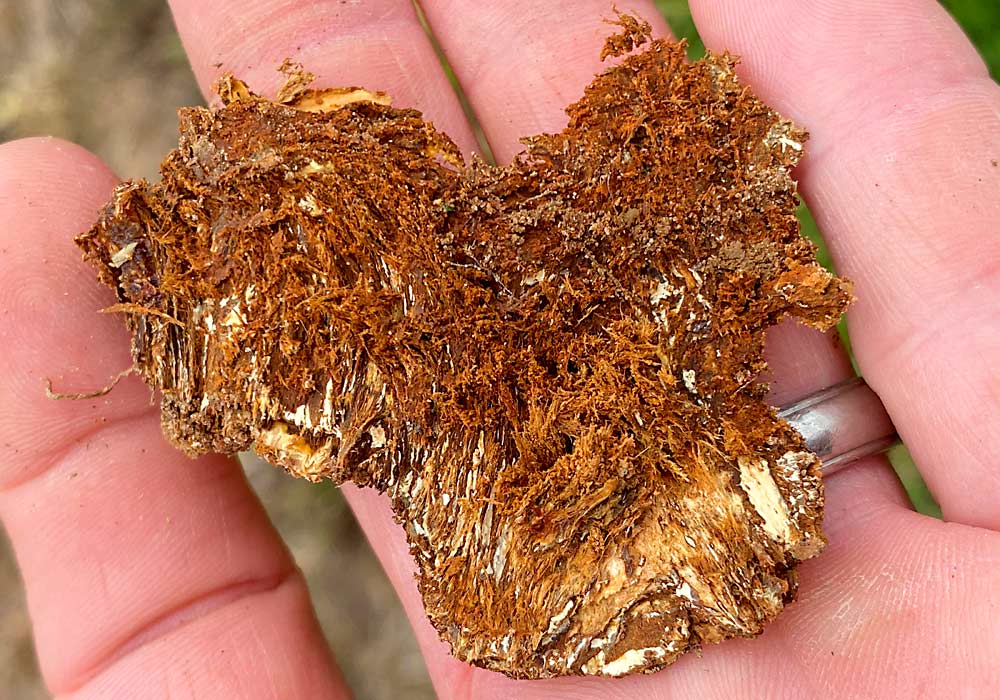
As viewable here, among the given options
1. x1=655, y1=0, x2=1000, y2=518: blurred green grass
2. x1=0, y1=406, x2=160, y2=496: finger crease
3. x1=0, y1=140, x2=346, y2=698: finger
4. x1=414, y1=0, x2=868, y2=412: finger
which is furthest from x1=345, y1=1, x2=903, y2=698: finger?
x1=0, y1=406, x2=160, y2=496: finger crease

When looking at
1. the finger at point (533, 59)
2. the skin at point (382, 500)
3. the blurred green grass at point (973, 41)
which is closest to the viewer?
the skin at point (382, 500)

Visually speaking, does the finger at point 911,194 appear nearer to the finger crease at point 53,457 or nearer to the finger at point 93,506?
the finger at point 93,506

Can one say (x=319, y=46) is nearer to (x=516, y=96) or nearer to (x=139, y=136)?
(x=516, y=96)

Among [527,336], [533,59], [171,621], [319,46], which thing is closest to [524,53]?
[533,59]

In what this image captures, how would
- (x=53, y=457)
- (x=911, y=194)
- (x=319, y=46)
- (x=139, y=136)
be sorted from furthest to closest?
1. (x=139, y=136)
2. (x=319, y=46)
3. (x=53, y=457)
4. (x=911, y=194)

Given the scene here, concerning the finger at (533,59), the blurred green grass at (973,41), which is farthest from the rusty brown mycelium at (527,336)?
the blurred green grass at (973,41)

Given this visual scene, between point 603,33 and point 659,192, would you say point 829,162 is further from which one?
point 603,33
